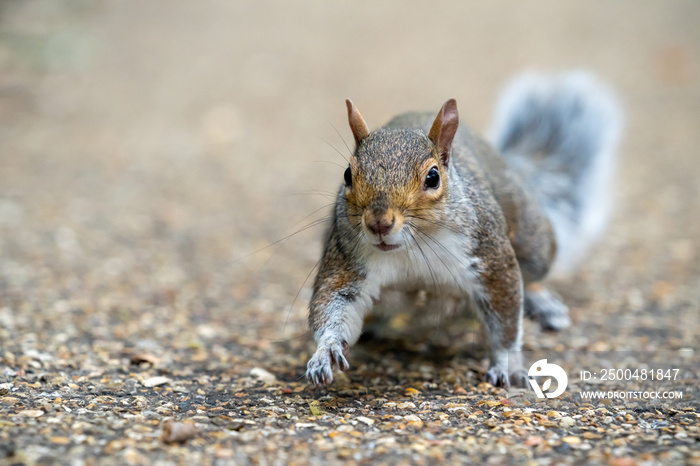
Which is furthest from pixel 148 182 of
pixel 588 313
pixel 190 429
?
pixel 190 429

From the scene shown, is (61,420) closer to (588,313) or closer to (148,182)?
(588,313)

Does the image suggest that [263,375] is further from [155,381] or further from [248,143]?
[248,143]

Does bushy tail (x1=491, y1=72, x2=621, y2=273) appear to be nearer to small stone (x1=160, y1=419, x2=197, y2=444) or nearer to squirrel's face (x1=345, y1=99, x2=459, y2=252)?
squirrel's face (x1=345, y1=99, x2=459, y2=252)

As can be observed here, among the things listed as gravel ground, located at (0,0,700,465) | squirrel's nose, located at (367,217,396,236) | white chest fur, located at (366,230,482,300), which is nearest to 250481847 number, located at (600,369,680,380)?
gravel ground, located at (0,0,700,465)

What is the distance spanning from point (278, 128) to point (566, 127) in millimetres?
4328

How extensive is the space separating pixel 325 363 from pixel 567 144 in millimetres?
2696

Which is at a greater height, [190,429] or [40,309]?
[40,309]

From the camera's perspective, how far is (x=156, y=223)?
5777mm

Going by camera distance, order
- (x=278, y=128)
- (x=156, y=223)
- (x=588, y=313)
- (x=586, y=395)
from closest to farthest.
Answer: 1. (x=586, y=395)
2. (x=588, y=313)
3. (x=156, y=223)
4. (x=278, y=128)

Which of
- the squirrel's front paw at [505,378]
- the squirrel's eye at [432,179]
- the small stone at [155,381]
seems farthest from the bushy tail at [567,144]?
the small stone at [155,381]

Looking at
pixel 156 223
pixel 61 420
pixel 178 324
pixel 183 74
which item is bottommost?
pixel 61 420

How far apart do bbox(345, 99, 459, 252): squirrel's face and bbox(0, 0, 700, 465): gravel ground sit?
60 centimetres

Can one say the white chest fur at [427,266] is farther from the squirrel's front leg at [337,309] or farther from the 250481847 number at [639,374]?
the 250481847 number at [639,374]

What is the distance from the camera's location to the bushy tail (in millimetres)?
4461
